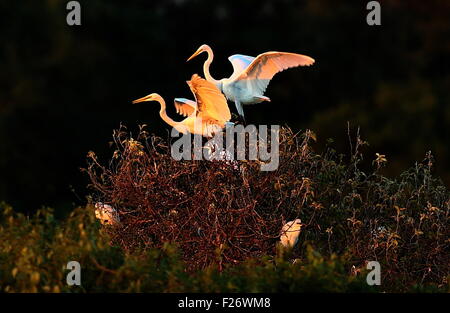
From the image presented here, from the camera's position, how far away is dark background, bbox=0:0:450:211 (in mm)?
26922

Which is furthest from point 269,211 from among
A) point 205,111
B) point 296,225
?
point 205,111

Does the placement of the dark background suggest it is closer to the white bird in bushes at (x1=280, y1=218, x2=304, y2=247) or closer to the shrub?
the shrub

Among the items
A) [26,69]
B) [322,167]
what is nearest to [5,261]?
[322,167]

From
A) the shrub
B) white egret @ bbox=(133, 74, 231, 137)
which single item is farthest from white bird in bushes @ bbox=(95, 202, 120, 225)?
white egret @ bbox=(133, 74, 231, 137)

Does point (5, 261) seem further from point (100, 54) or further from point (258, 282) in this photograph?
point (100, 54)

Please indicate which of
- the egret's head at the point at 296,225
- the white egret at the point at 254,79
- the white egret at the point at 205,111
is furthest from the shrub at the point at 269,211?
the white egret at the point at 254,79

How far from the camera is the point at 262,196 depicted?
8930 millimetres

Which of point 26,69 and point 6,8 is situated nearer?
point 26,69

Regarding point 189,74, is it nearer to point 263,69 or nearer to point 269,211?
point 263,69

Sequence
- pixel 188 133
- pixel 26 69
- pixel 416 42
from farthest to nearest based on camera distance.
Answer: pixel 416 42 < pixel 26 69 < pixel 188 133

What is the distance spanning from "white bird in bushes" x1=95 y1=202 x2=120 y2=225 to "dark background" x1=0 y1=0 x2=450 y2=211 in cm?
1445

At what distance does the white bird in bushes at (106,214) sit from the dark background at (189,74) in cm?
1445
